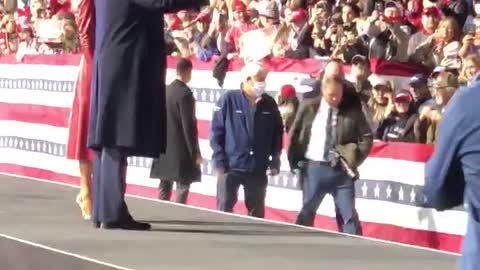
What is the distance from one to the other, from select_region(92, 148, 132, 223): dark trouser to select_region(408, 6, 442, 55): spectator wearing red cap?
6404 mm

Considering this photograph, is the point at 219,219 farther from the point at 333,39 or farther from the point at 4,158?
the point at 4,158

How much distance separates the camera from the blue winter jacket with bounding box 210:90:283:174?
12.8 metres

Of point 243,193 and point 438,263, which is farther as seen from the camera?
point 243,193

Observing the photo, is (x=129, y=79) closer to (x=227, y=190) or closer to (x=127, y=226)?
(x=127, y=226)

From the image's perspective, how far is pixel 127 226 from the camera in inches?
353

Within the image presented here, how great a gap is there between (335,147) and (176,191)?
105 inches

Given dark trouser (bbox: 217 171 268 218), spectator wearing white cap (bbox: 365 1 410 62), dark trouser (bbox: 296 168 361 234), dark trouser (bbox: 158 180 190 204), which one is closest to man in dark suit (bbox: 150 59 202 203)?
dark trouser (bbox: 158 180 190 204)

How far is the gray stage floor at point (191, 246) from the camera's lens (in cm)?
758

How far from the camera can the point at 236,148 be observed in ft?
42.0

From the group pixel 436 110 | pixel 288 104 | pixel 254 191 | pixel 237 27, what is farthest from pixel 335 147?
pixel 237 27

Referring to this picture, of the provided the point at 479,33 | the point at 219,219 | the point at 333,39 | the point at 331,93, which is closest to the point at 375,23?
the point at 333,39

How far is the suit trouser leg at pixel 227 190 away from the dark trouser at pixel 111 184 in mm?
4044

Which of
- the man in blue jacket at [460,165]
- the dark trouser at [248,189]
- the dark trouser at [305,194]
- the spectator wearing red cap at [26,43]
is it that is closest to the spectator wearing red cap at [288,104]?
the dark trouser at [248,189]

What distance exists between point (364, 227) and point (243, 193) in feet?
5.08
